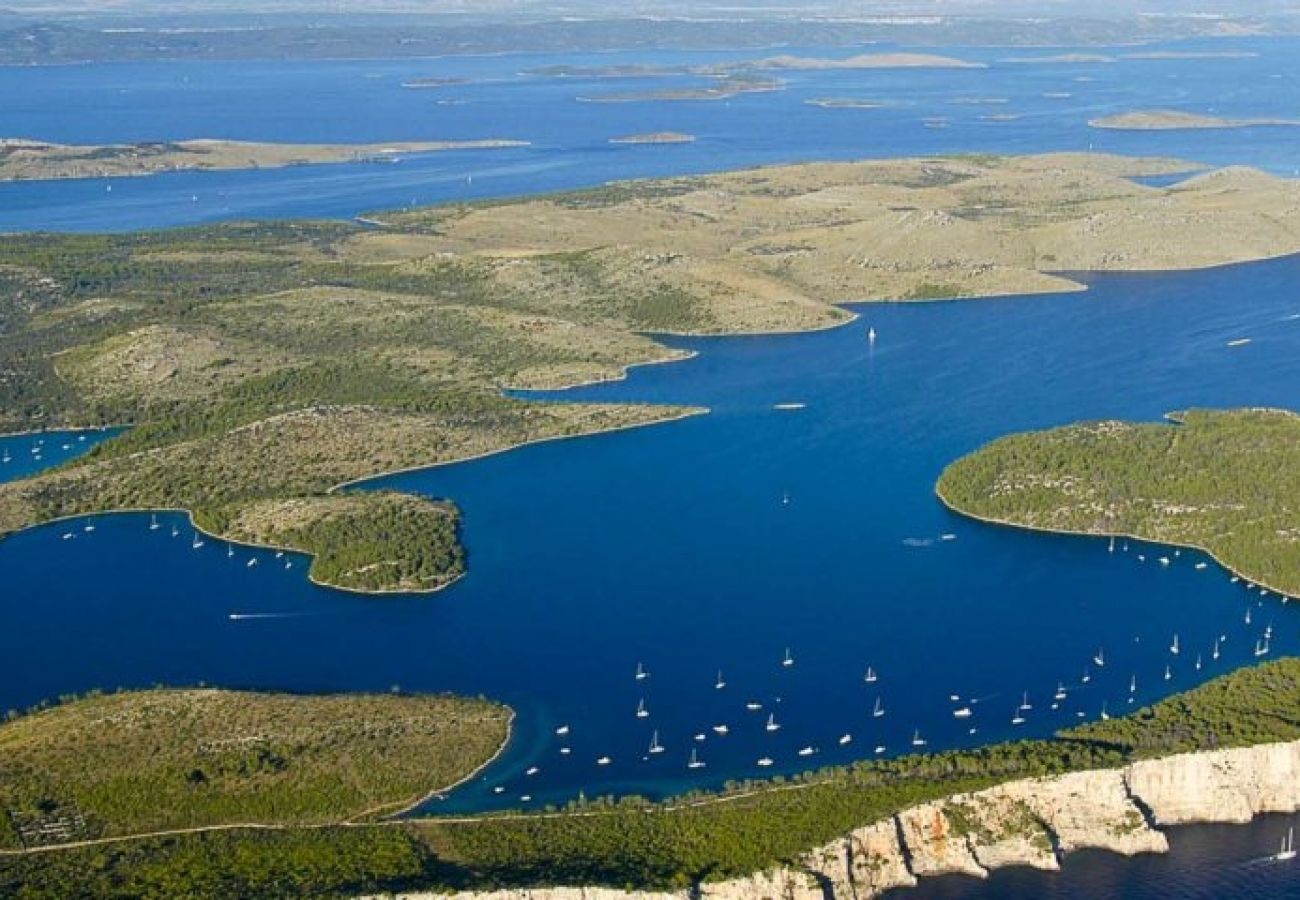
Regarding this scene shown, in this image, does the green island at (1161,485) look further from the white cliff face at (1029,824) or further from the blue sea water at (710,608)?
the white cliff face at (1029,824)

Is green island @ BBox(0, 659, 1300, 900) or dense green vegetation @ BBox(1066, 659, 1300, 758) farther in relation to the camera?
dense green vegetation @ BBox(1066, 659, 1300, 758)

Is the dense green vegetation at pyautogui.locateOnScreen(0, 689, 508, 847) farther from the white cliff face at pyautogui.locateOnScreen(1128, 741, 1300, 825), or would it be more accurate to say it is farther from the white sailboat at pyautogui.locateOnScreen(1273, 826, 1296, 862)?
the white sailboat at pyautogui.locateOnScreen(1273, 826, 1296, 862)

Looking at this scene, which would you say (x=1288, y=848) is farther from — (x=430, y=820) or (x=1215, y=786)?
(x=430, y=820)

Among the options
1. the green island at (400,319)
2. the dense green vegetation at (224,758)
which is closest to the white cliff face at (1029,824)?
the dense green vegetation at (224,758)

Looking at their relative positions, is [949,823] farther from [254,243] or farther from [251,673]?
[254,243]

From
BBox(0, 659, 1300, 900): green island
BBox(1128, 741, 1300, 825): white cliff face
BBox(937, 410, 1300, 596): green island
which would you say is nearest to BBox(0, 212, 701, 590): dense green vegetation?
BBox(0, 659, 1300, 900): green island

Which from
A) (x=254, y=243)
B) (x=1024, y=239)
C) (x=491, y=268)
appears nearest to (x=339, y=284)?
(x=491, y=268)
